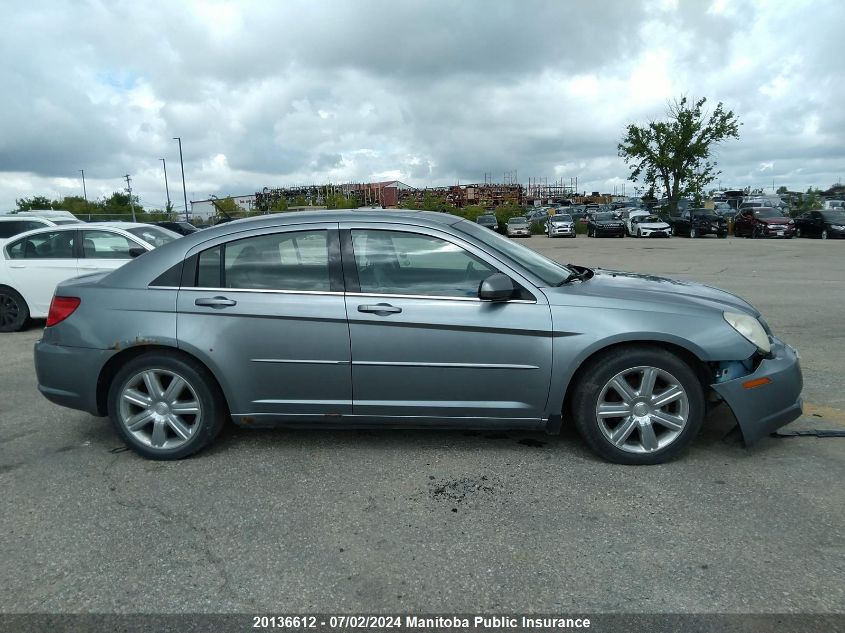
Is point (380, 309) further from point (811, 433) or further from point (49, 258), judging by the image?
point (49, 258)

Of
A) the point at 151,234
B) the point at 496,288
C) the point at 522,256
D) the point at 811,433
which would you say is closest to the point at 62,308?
the point at 496,288

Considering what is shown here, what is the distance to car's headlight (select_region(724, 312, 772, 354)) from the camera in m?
3.79

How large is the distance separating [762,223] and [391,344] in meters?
31.0

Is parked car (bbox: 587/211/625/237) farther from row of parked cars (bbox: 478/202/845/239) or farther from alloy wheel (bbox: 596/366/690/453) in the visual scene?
alloy wheel (bbox: 596/366/690/453)

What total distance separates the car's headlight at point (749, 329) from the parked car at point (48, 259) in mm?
7579

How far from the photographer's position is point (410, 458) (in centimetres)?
409

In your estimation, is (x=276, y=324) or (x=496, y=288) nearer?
(x=496, y=288)

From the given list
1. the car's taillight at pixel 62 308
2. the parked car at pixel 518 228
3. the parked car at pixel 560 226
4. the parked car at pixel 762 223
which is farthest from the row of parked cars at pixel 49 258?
the parked car at pixel 518 228

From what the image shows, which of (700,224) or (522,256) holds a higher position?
(700,224)

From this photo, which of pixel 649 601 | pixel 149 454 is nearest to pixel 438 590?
pixel 649 601

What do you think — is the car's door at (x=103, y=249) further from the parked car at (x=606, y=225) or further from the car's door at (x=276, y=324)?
the parked car at (x=606, y=225)

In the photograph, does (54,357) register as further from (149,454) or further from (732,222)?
(732,222)

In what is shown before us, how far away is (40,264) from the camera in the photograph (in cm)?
886

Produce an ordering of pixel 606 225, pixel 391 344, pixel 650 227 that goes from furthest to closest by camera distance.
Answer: pixel 606 225 → pixel 650 227 → pixel 391 344
